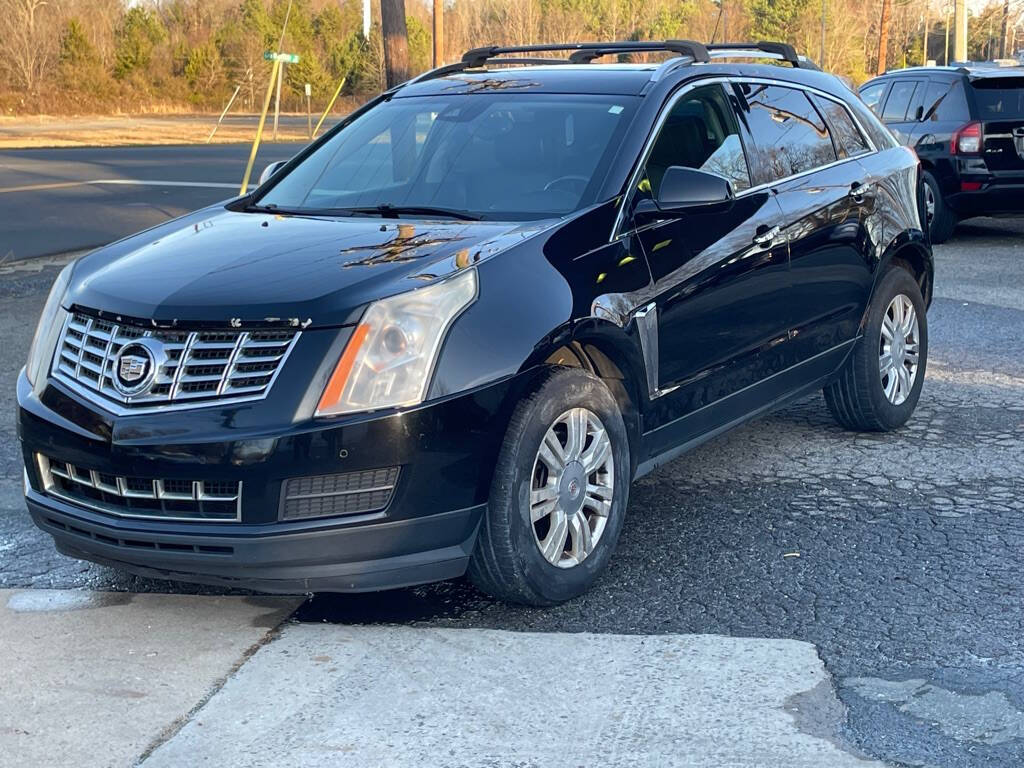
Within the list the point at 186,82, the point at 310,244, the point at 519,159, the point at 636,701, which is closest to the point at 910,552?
the point at 636,701

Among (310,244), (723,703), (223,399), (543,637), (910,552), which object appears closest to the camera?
(723,703)

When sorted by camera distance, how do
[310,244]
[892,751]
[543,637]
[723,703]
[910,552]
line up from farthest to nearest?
[910,552] < [310,244] < [543,637] < [723,703] < [892,751]

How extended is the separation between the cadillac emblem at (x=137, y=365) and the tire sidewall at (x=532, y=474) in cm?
114

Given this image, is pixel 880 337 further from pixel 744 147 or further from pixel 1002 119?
pixel 1002 119

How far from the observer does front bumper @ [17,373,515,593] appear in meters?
3.81

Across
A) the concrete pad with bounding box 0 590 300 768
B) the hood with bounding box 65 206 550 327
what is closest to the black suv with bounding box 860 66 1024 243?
the hood with bounding box 65 206 550 327

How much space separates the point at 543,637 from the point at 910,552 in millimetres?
1583

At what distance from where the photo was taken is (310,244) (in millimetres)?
4488

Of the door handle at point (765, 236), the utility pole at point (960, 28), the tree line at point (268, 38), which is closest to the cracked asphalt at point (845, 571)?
the door handle at point (765, 236)

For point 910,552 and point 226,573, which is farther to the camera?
point 910,552

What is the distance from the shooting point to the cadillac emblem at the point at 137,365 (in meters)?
3.94

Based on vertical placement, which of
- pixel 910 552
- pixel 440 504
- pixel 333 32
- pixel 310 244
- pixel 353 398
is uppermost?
pixel 333 32

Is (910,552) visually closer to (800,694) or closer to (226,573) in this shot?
(800,694)

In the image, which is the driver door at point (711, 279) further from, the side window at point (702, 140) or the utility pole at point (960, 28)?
the utility pole at point (960, 28)
